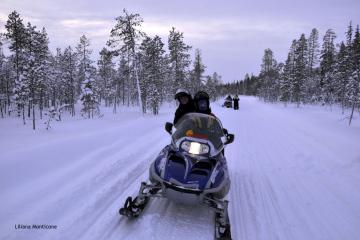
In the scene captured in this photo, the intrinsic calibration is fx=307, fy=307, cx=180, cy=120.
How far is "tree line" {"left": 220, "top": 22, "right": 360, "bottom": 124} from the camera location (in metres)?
35.7

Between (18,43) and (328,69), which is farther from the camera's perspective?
(328,69)

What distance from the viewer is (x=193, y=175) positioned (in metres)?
4.87

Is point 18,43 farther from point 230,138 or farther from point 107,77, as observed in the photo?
point 230,138

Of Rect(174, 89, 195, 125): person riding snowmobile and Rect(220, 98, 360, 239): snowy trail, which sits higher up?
Rect(174, 89, 195, 125): person riding snowmobile

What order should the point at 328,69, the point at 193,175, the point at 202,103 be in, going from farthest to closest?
1. the point at 328,69
2. the point at 202,103
3. the point at 193,175

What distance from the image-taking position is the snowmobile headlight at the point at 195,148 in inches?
209

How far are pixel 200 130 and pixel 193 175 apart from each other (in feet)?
3.42

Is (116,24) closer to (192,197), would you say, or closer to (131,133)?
(131,133)

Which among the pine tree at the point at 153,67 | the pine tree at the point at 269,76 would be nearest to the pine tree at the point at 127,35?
the pine tree at the point at 153,67

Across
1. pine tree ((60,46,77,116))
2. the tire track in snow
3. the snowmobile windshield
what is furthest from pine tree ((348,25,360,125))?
pine tree ((60,46,77,116))

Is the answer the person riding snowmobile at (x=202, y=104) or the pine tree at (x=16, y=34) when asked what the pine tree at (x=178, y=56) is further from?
the person riding snowmobile at (x=202, y=104)

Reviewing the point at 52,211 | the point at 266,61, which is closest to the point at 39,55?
the point at 52,211

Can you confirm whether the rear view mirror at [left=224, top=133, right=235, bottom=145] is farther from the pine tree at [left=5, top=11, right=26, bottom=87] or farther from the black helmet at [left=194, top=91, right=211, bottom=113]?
the pine tree at [left=5, top=11, right=26, bottom=87]

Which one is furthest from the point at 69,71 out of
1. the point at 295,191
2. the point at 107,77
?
the point at 295,191
